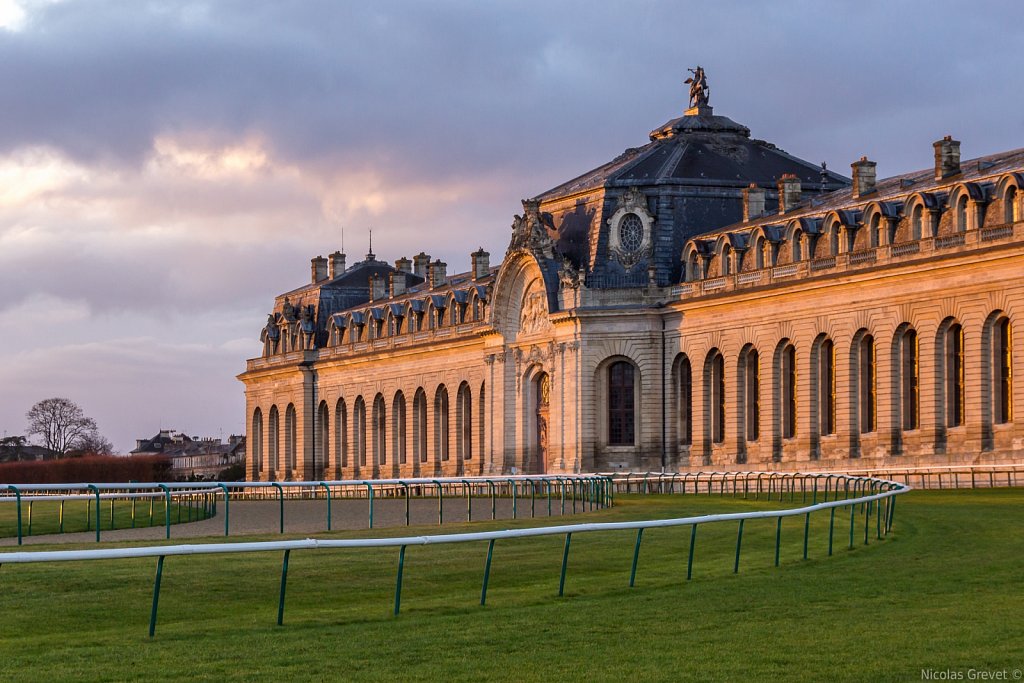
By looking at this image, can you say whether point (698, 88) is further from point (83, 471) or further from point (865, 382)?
point (83, 471)

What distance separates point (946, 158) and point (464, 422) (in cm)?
3993

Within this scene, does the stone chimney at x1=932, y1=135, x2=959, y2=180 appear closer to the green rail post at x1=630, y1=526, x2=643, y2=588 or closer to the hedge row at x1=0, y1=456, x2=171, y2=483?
the green rail post at x1=630, y1=526, x2=643, y2=588

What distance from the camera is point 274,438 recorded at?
133375 millimetres

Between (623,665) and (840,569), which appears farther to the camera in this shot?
(840,569)

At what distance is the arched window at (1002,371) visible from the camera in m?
69.1

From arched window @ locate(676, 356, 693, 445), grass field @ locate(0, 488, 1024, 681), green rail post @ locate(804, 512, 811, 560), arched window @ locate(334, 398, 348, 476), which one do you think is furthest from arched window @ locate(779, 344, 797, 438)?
grass field @ locate(0, 488, 1024, 681)

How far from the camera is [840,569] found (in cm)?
3097

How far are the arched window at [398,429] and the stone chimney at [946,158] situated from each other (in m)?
48.2

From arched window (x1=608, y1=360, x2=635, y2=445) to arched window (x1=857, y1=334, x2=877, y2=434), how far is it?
50.2 ft

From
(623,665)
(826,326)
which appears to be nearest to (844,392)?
(826,326)

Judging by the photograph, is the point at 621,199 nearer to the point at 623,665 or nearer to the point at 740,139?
the point at 740,139

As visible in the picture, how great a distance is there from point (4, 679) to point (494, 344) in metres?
79.1

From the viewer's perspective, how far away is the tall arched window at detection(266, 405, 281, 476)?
5225 inches

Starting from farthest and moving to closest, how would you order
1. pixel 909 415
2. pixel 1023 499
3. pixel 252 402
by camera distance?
pixel 252 402 → pixel 909 415 → pixel 1023 499
